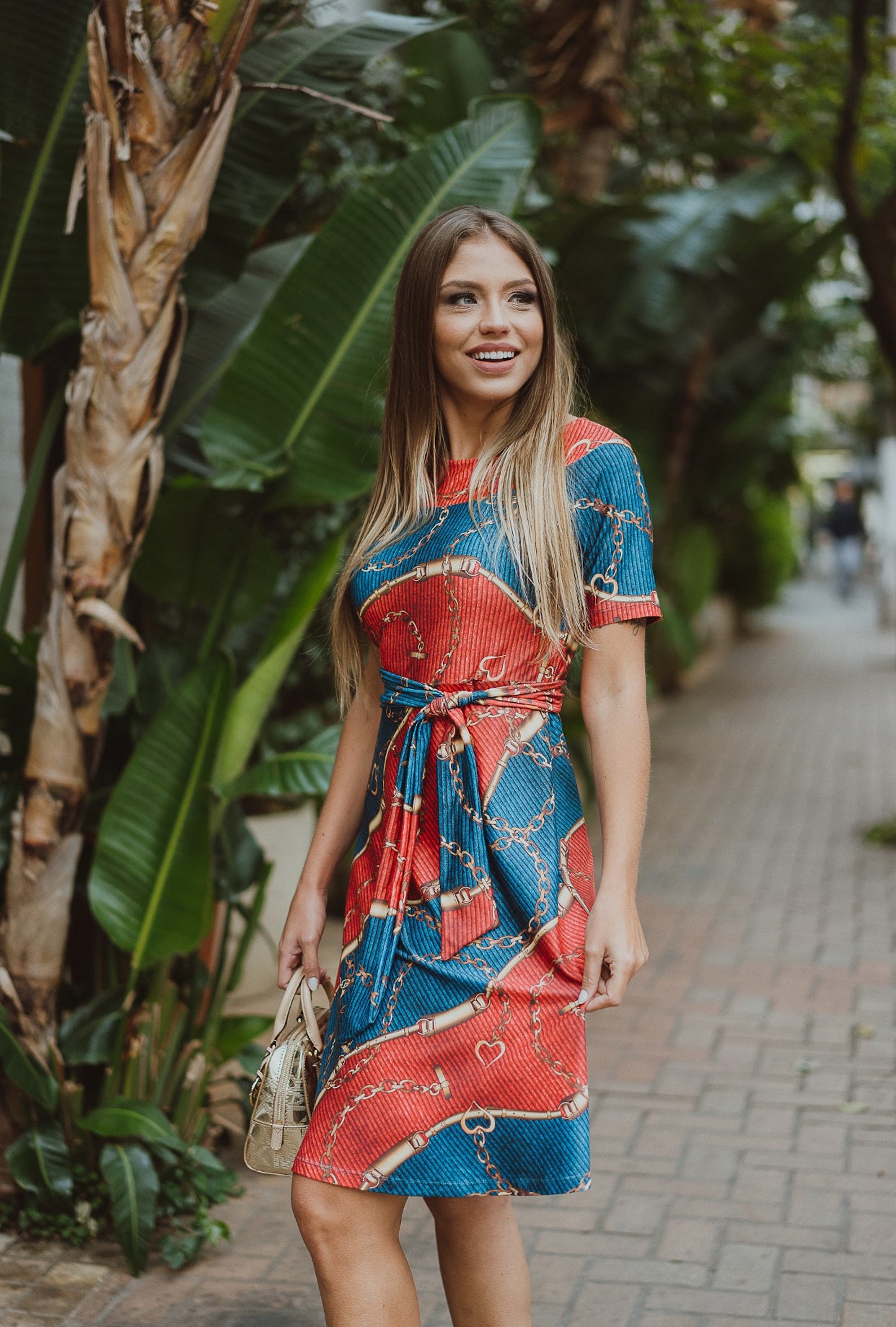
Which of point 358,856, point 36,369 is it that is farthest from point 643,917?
point 358,856

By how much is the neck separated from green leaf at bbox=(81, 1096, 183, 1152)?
6.20 feet

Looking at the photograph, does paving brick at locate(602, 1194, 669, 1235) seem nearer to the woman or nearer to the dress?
the woman

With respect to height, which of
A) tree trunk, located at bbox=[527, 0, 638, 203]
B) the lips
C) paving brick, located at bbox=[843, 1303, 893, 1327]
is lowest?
paving brick, located at bbox=[843, 1303, 893, 1327]

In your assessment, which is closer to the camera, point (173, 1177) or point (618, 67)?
point (173, 1177)

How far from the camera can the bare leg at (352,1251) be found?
220 cm

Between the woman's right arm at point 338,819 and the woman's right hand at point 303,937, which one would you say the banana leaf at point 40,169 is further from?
the woman's right hand at point 303,937

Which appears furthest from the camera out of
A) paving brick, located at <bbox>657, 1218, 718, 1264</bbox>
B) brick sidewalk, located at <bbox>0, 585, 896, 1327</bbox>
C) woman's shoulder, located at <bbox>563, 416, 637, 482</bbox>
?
paving brick, located at <bbox>657, 1218, 718, 1264</bbox>

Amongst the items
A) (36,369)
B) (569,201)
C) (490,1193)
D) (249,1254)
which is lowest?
(249,1254)

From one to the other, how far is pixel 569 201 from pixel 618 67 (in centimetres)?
138

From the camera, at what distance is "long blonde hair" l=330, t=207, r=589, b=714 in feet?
7.39

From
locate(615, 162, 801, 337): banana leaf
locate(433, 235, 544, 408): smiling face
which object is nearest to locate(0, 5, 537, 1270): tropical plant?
locate(433, 235, 544, 408): smiling face

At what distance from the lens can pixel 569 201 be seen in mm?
7012

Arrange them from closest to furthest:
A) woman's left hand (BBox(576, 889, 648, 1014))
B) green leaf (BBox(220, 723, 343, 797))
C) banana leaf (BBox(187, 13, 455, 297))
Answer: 1. woman's left hand (BBox(576, 889, 648, 1014))
2. green leaf (BBox(220, 723, 343, 797))
3. banana leaf (BBox(187, 13, 455, 297))

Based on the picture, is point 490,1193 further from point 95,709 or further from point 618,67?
point 618,67
